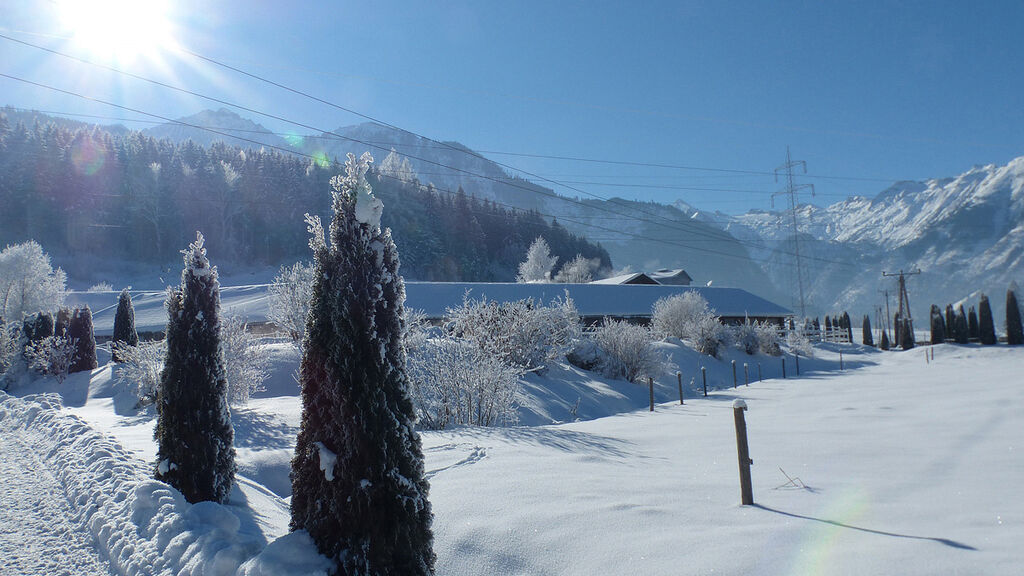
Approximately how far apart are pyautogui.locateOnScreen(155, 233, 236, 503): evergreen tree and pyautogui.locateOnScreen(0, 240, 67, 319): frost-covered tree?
53.2 m

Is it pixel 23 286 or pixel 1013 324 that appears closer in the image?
pixel 1013 324

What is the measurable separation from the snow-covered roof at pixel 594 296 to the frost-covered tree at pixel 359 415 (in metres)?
27.4

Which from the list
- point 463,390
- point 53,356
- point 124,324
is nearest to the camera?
point 463,390

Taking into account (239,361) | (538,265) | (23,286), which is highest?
(538,265)

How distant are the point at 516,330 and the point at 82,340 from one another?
18.6m

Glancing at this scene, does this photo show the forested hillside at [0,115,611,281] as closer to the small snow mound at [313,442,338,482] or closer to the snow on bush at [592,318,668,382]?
the snow on bush at [592,318,668,382]

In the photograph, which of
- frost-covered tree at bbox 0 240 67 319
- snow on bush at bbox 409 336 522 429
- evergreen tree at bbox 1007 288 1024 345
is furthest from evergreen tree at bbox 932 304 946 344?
frost-covered tree at bbox 0 240 67 319

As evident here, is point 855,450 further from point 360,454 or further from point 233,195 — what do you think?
point 233,195

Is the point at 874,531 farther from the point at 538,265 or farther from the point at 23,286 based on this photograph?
the point at 538,265

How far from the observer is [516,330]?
21609 millimetres

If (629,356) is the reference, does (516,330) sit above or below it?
above

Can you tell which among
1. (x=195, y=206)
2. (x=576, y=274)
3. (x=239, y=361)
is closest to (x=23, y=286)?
(x=195, y=206)

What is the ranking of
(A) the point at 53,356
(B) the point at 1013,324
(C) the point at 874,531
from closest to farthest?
1. (C) the point at 874,531
2. (A) the point at 53,356
3. (B) the point at 1013,324

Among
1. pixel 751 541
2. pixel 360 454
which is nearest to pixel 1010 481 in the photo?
pixel 751 541
